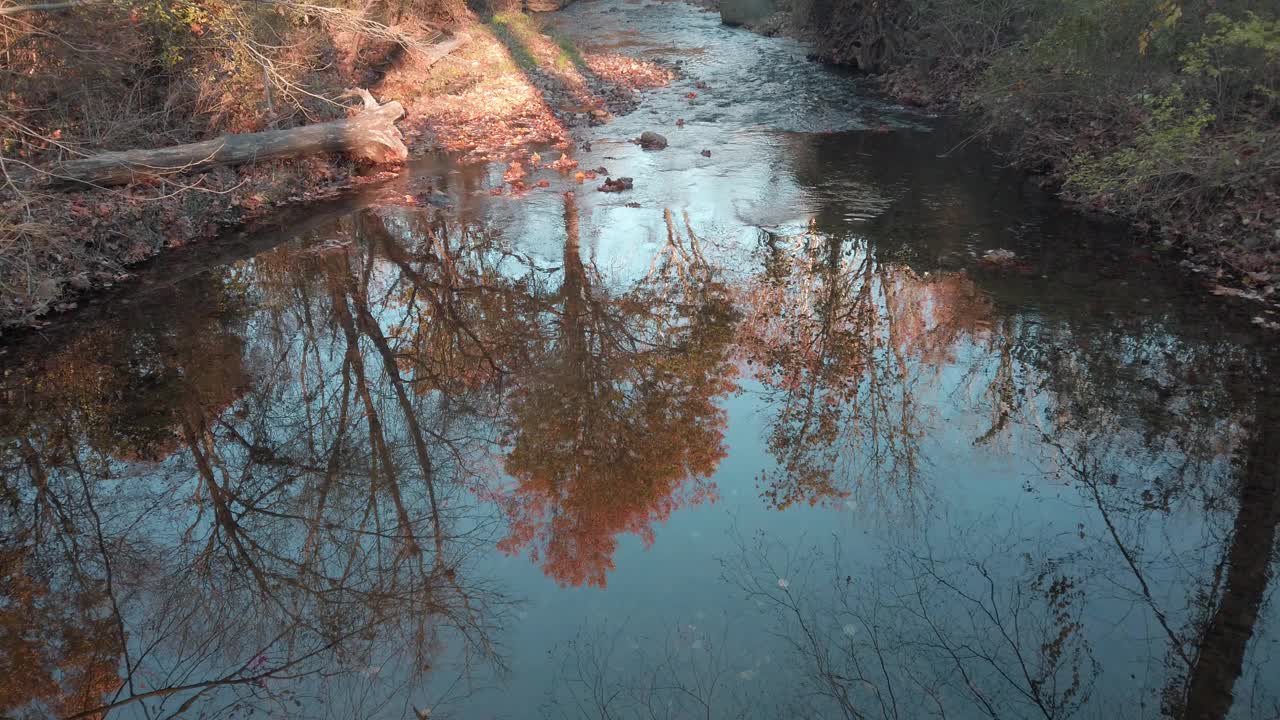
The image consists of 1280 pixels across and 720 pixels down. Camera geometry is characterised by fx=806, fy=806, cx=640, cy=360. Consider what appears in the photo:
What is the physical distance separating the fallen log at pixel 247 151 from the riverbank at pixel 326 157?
0.21 m

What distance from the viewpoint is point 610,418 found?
676 cm

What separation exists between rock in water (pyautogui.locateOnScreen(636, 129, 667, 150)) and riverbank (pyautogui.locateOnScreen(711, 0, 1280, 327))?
17.9 feet

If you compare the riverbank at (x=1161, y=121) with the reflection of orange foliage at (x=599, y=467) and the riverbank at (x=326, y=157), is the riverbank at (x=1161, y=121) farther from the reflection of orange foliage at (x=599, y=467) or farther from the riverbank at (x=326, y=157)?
the riverbank at (x=326, y=157)

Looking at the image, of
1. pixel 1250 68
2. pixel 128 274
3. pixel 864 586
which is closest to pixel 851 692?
pixel 864 586

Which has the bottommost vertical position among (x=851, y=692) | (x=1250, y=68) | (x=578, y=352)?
(x=851, y=692)

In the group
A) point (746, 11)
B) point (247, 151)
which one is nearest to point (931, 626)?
point (247, 151)

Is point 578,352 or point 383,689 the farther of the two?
point 578,352

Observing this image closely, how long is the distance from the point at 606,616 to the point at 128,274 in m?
8.24

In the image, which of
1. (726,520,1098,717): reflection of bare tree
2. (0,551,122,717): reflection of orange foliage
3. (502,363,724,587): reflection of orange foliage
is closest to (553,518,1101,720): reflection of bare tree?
(726,520,1098,717): reflection of bare tree

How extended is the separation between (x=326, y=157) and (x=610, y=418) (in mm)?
9232

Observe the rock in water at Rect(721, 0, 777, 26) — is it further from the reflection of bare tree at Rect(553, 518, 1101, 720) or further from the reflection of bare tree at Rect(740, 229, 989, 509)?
the reflection of bare tree at Rect(553, 518, 1101, 720)

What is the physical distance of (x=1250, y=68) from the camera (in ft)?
29.6

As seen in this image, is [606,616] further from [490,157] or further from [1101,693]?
[490,157]

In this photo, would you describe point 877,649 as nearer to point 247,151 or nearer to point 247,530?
point 247,530
